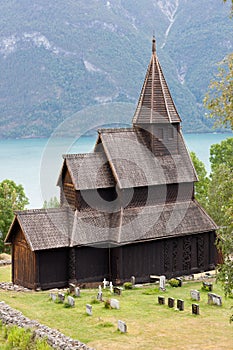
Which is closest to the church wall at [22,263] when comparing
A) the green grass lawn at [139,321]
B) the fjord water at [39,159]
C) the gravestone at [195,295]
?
the green grass lawn at [139,321]

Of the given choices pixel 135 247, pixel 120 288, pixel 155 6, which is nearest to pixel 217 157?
pixel 135 247

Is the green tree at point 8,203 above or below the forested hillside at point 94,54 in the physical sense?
below

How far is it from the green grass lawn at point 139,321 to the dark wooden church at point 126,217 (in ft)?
6.77

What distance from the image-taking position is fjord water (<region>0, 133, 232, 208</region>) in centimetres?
7294

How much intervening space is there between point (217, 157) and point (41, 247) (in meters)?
24.4

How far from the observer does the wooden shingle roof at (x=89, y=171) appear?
2966 centimetres

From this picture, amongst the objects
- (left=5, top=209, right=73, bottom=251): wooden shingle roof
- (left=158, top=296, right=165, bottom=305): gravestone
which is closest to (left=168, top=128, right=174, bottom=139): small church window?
(left=5, top=209, right=73, bottom=251): wooden shingle roof

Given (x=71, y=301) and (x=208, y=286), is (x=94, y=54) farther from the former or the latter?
(x=71, y=301)

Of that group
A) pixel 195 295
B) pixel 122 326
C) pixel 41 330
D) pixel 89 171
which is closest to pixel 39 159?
pixel 89 171

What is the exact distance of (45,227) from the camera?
29047 mm

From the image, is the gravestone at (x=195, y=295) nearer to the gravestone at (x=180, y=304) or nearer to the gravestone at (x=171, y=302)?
the gravestone at (x=171, y=302)

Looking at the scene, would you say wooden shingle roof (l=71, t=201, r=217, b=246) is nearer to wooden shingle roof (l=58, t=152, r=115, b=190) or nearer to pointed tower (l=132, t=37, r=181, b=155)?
wooden shingle roof (l=58, t=152, r=115, b=190)

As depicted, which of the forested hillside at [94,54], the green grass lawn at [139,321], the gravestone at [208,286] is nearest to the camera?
the green grass lawn at [139,321]

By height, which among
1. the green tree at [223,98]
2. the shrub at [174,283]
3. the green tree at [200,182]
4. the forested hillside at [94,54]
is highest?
the forested hillside at [94,54]
